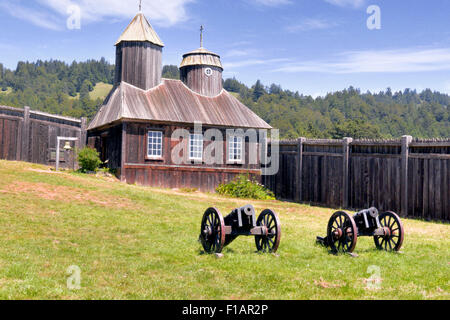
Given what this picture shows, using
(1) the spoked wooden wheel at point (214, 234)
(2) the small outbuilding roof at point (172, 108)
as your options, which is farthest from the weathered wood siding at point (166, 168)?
(1) the spoked wooden wheel at point (214, 234)

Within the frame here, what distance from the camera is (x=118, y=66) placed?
25062mm

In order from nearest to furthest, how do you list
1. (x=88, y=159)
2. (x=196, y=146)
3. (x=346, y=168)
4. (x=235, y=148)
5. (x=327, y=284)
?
(x=327, y=284) < (x=346, y=168) < (x=88, y=159) < (x=196, y=146) < (x=235, y=148)

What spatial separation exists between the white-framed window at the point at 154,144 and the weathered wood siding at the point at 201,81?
4904mm

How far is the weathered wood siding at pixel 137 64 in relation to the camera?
24422 mm

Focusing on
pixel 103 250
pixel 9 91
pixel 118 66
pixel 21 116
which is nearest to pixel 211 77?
pixel 118 66

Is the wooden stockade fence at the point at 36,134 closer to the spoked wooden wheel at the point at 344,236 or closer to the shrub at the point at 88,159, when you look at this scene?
the shrub at the point at 88,159

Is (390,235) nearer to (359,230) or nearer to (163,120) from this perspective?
(359,230)

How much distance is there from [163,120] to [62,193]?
28.3 feet

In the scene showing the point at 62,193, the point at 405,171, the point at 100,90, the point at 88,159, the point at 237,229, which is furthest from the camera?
the point at 100,90

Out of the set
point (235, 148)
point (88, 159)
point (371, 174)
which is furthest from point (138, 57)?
point (371, 174)

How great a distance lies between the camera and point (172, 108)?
2386 cm

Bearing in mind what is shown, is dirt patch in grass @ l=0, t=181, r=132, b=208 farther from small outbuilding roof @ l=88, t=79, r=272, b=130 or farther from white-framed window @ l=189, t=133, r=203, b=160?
white-framed window @ l=189, t=133, r=203, b=160

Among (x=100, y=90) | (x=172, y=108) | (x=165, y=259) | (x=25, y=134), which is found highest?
(x=100, y=90)

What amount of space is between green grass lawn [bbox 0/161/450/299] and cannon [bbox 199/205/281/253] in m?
0.28
